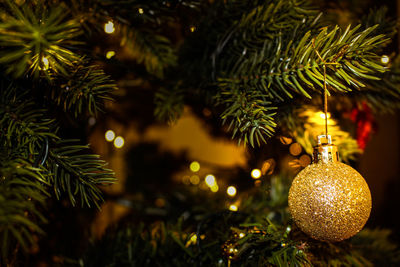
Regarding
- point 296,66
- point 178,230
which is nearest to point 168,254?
point 178,230

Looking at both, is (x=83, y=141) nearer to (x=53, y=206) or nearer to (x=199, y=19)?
(x=53, y=206)

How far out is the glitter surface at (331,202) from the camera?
279 mm

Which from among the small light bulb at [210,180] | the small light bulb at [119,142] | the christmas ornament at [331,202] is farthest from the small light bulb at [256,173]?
the small light bulb at [119,142]

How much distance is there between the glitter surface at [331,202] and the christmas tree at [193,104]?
0.14 ft

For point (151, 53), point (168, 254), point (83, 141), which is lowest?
point (168, 254)

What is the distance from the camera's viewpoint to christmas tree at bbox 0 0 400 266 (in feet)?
0.88

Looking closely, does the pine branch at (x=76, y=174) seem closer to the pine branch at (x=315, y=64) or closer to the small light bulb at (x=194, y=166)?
the pine branch at (x=315, y=64)

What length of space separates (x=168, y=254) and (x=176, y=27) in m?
0.37

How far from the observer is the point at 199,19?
0.42 meters

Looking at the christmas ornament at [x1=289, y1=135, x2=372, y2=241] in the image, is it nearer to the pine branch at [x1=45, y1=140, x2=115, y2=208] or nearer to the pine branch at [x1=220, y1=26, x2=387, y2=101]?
the pine branch at [x1=220, y1=26, x2=387, y2=101]

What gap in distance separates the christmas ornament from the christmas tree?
1.7 inches

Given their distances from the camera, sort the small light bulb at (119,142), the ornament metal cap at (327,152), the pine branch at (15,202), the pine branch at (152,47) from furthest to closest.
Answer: the small light bulb at (119,142)
the pine branch at (152,47)
the ornament metal cap at (327,152)
the pine branch at (15,202)

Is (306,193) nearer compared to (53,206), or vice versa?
(306,193)

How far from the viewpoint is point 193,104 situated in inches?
19.3
